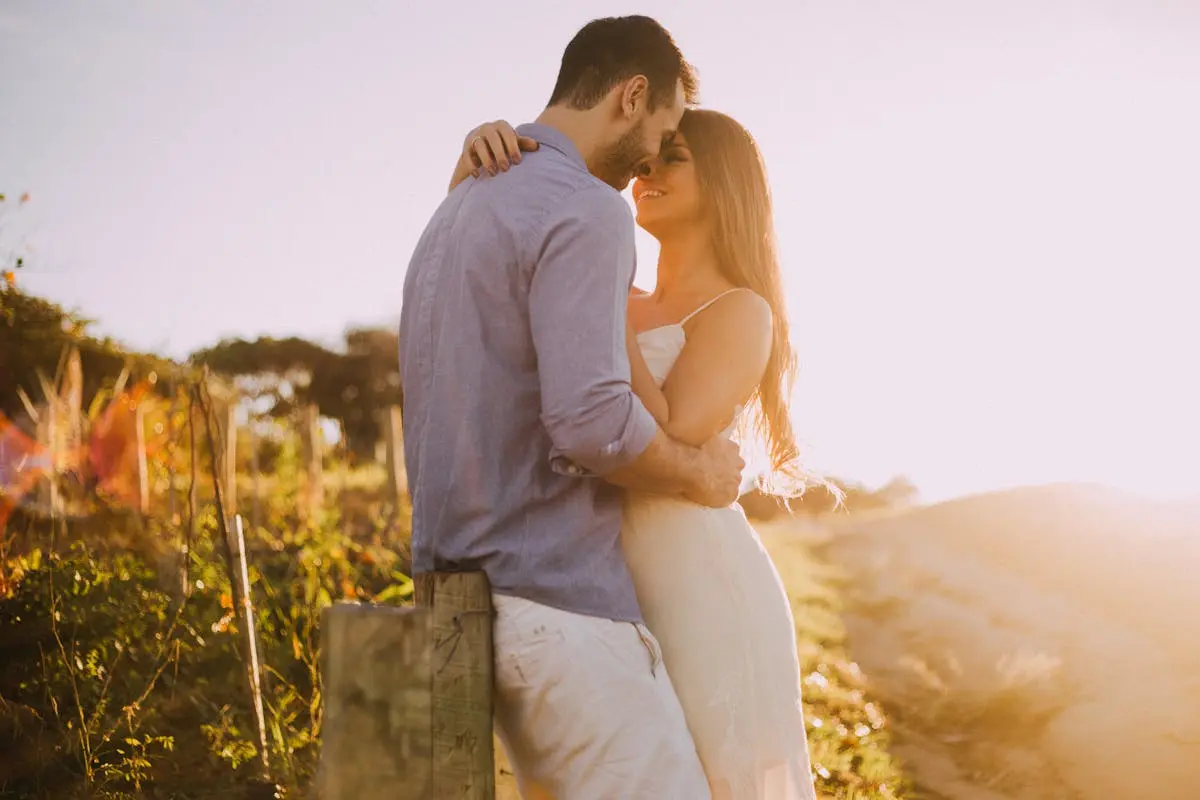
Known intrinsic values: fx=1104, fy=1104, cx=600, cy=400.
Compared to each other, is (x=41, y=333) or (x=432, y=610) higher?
(x=41, y=333)

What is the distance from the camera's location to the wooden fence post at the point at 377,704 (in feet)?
6.00

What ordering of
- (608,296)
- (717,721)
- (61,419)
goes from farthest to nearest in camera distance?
(61,419)
(717,721)
(608,296)

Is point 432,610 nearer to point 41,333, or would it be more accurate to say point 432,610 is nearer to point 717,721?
point 717,721

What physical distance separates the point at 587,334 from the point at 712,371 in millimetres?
583

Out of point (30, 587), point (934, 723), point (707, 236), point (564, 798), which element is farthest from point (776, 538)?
point (564, 798)

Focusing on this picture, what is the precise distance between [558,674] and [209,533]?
379 cm

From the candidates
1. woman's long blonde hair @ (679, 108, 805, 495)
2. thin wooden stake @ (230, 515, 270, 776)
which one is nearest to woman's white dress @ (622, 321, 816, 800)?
woman's long blonde hair @ (679, 108, 805, 495)

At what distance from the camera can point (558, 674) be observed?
188 cm

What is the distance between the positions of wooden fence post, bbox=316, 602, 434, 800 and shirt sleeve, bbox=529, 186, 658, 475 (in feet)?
1.29

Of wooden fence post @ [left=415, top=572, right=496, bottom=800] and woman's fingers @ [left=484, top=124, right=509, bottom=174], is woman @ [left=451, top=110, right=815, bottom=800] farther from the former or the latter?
wooden fence post @ [left=415, top=572, right=496, bottom=800]

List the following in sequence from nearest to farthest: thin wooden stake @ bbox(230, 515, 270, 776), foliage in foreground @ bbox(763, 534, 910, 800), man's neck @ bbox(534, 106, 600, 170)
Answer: man's neck @ bbox(534, 106, 600, 170) → thin wooden stake @ bbox(230, 515, 270, 776) → foliage in foreground @ bbox(763, 534, 910, 800)

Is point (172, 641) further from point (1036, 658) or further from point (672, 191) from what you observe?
point (1036, 658)

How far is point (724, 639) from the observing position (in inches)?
87.5

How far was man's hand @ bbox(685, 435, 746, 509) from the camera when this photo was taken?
2.17 m
